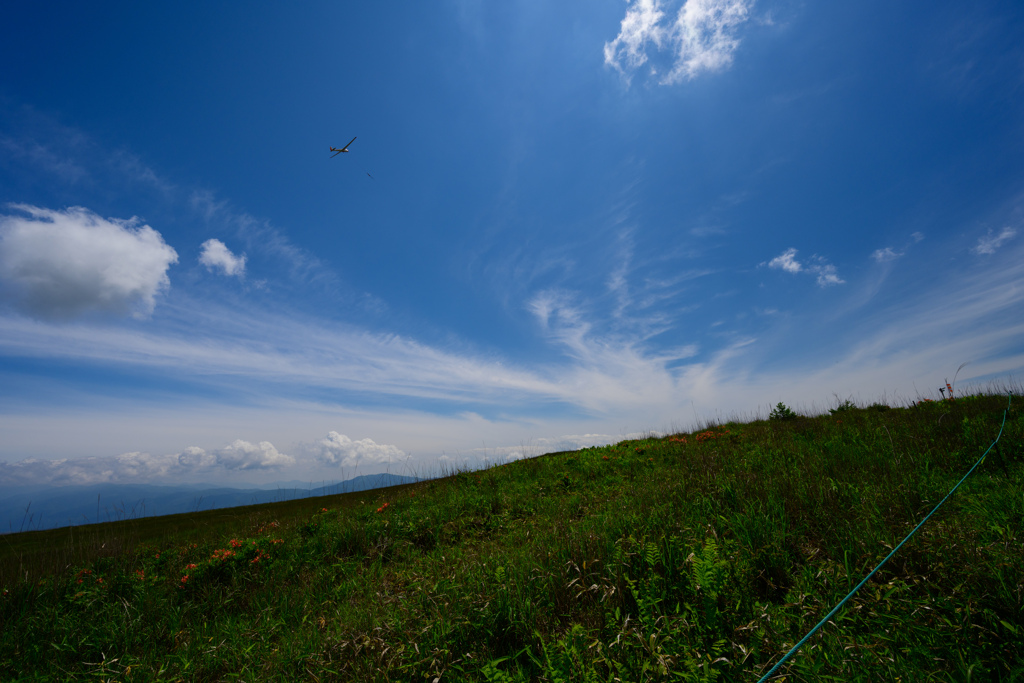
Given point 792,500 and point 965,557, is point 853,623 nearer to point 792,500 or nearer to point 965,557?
point 965,557

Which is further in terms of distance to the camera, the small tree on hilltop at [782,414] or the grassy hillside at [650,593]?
the small tree on hilltop at [782,414]

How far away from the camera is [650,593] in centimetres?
330

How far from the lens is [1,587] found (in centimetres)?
687

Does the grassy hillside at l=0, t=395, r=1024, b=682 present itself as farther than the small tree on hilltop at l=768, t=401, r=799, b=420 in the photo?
No

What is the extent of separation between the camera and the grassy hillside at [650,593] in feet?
8.21

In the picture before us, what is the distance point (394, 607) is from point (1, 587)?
8504mm

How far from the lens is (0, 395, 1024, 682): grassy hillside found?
2.50 metres

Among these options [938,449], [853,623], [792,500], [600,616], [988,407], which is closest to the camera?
[853,623]

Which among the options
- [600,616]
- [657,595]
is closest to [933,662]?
[657,595]

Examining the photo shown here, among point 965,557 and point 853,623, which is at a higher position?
point 965,557

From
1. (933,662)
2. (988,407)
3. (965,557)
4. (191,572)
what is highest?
(988,407)

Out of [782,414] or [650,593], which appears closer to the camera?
[650,593]

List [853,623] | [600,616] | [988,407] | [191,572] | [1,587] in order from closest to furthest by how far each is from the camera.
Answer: [853,623] < [600,616] < [1,587] < [191,572] < [988,407]

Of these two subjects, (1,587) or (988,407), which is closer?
(1,587)
